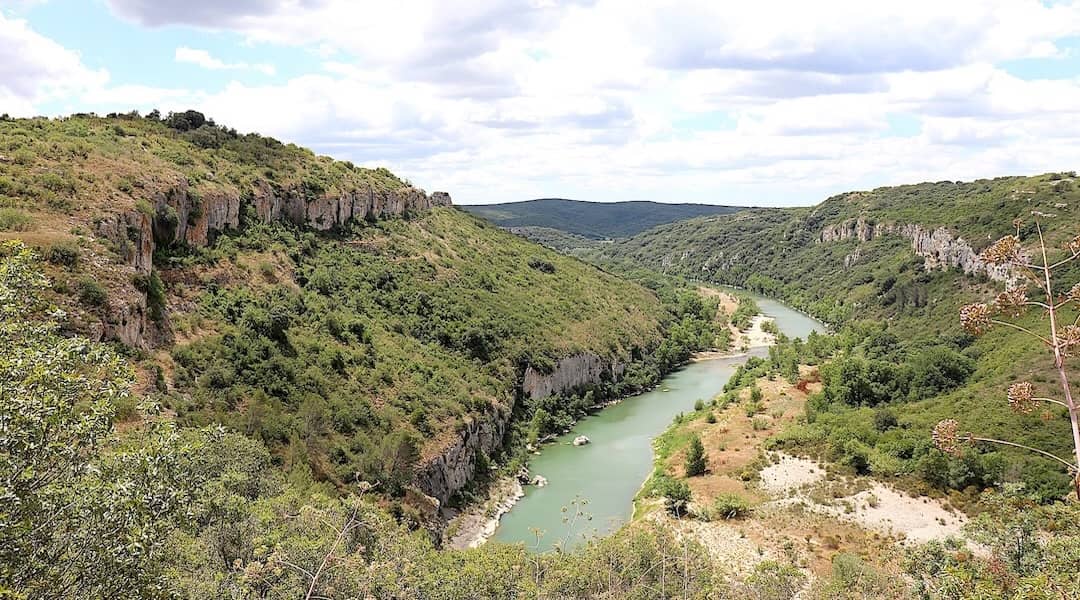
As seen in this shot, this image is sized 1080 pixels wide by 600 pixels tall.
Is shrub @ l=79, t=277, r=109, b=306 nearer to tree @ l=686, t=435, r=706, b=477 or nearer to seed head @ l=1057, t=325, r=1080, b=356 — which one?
seed head @ l=1057, t=325, r=1080, b=356

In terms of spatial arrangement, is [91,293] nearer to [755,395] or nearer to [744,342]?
[755,395]

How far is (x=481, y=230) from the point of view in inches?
3659

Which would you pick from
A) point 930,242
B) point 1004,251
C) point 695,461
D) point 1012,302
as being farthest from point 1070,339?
point 930,242

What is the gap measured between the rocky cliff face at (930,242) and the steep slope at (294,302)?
4508cm

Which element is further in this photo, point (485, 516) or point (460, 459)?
point (460, 459)

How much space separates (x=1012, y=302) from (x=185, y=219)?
4612cm

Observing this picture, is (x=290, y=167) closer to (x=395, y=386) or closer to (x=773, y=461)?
(x=395, y=386)

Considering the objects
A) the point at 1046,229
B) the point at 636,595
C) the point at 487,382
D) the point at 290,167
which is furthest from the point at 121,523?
the point at 1046,229

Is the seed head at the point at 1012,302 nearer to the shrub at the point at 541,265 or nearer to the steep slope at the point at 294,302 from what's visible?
the steep slope at the point at 294,302

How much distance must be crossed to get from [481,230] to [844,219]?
121782 mm

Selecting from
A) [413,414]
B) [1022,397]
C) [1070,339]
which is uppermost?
[1070,339]

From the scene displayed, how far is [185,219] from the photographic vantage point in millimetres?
42656

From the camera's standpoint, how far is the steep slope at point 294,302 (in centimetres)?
3253

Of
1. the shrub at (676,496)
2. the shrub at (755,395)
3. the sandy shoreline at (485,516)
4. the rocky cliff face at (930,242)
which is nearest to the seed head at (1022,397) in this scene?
the sandy shoreline at (485,516)
